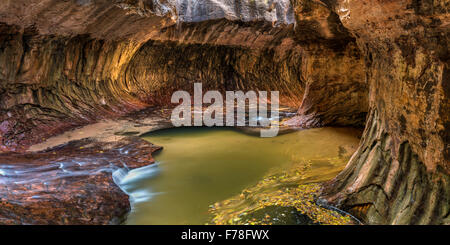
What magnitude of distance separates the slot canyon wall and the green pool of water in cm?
86

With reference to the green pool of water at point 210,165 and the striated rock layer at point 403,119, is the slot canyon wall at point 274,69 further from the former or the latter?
the green pool of water at point 210,165

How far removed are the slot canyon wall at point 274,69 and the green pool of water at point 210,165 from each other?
33.7 inches

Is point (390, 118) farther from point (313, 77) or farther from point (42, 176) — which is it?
point (313, 77)

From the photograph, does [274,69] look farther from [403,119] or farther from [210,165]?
[403,119]

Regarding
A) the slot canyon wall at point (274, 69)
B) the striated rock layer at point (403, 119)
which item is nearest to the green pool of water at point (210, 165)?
the slot canyon wall at point (274, 69)

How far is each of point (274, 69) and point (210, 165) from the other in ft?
37.5

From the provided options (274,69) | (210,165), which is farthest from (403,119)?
(274,69)

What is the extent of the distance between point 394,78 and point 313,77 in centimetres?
623

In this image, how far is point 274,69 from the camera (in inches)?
682

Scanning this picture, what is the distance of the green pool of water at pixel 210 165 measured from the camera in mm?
5043

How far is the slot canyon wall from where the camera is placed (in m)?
3.15

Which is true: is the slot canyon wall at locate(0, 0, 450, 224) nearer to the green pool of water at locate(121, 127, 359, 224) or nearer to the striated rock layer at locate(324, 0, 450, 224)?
the striated rock layer at locate(324, 0, 450, 224)
